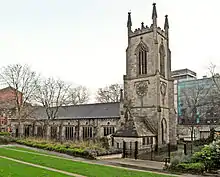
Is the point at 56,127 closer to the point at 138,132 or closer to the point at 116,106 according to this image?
the point at 116,106

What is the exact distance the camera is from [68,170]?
51.2ft

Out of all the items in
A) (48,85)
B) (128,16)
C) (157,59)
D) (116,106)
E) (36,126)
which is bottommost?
(36,126)

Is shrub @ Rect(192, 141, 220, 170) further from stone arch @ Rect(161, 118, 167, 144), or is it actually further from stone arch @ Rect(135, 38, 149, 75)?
stone arch @ Rect(135, 38, 149, 75)

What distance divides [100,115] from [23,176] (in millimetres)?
28939

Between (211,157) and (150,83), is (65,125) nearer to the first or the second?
(150,83)

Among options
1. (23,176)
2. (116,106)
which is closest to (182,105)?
(116,106)

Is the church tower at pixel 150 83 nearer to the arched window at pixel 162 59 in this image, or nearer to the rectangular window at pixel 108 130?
the arched window at pixel 162 59

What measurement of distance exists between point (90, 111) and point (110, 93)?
2229 centimetres

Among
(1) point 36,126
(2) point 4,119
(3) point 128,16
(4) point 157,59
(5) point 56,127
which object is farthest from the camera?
(2) point 4,119

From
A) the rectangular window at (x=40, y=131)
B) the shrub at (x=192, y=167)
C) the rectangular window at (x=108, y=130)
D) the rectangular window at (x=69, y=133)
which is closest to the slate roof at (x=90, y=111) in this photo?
the rectangular window at (x=108, y=130)

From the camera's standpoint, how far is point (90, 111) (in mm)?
44875

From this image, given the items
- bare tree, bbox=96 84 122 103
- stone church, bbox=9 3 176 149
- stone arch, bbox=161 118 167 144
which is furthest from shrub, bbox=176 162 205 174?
bare tree, bbox=96 84 122 103

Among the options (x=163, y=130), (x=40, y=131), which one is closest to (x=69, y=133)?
(x=40, y=131)

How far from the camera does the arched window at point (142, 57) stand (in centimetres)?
3866
